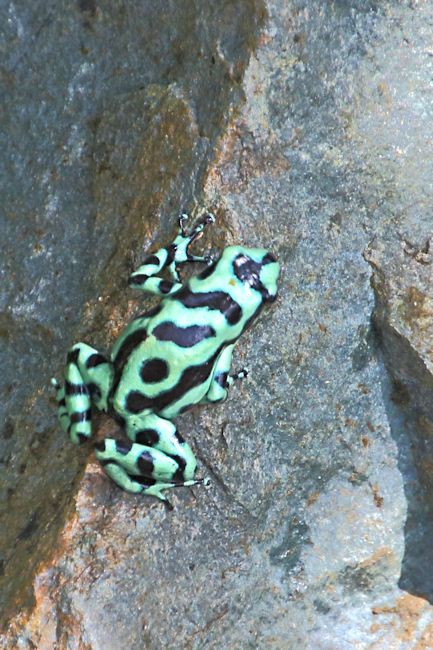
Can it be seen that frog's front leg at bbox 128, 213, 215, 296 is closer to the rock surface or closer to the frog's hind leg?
the rock surface

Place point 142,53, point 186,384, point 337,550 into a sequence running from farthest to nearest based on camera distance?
point 142,53 < point 337,550 < point 186,384

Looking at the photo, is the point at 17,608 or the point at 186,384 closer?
the point at 17,608

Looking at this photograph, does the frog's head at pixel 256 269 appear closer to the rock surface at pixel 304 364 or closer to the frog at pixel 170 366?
the frog at pixel 170 366

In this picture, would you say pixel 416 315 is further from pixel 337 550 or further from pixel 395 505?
pixel 337 550

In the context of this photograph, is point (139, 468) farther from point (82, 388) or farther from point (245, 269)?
point (245, 269)

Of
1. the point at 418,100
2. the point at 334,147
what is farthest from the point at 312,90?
the point at 418,100

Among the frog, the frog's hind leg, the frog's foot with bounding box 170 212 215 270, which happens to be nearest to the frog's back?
the frog

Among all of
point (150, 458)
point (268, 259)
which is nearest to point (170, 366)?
point (150, 458)

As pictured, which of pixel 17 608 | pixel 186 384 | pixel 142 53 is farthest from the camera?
pixel 142 53
